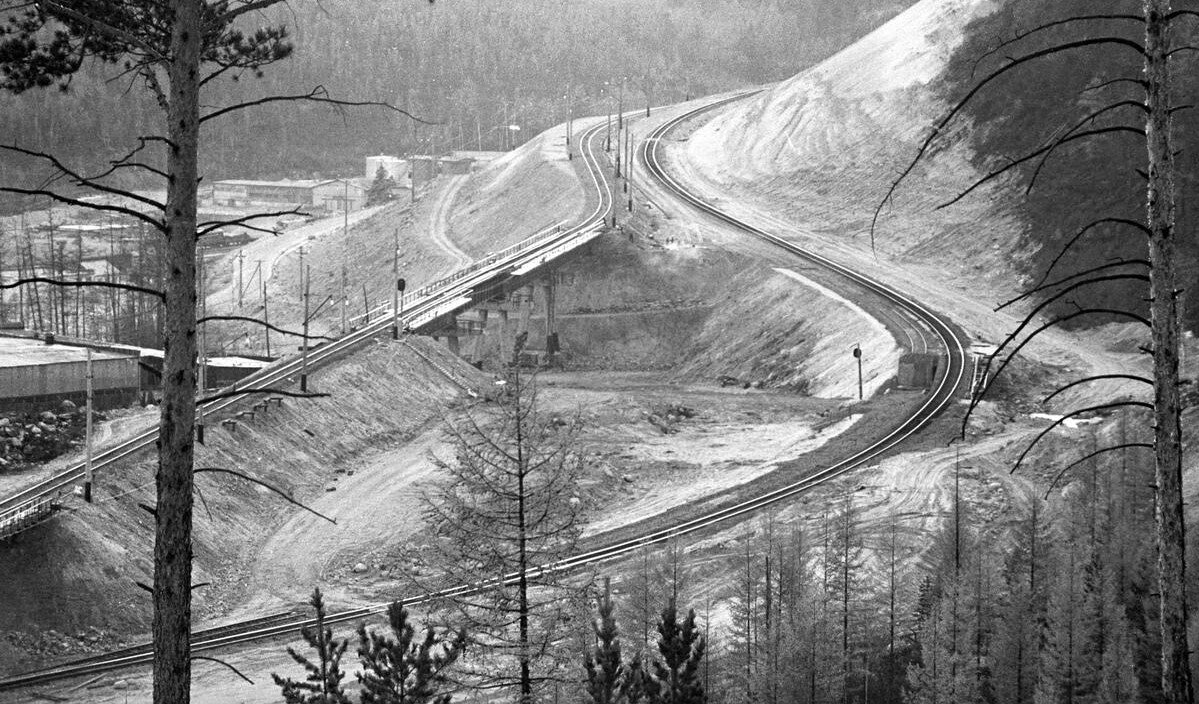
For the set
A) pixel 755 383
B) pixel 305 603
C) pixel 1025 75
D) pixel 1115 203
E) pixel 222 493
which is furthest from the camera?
pixel 1025 75

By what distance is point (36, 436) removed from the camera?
5441 cm

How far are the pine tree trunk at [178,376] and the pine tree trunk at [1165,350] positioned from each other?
8.27 metres

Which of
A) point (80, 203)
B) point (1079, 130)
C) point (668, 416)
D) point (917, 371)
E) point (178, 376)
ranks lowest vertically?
point (178, 376)

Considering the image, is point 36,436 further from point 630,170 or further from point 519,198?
point 630,170

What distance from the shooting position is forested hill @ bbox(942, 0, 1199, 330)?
274 ft

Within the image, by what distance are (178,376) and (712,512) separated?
42862 millimetres

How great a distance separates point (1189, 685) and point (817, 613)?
2204 centimetres

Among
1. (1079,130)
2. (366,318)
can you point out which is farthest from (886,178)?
(366,318)

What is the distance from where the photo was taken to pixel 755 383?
8000 centimetres

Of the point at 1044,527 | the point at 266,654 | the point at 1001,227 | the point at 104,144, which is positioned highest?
the point at 104,144

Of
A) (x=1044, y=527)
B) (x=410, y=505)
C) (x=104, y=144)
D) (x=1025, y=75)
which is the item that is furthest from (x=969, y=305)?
(x=104, y=144)

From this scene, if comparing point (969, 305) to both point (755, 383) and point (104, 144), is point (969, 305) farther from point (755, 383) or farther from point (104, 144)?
point (104, 144)

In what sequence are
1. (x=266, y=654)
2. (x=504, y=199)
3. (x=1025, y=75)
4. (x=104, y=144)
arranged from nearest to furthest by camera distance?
(x=266, y=654) → (x=1025, y=75) → (x=504, y=199) → (x=104, y=144)

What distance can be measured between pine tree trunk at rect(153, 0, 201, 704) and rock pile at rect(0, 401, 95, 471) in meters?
44.8
